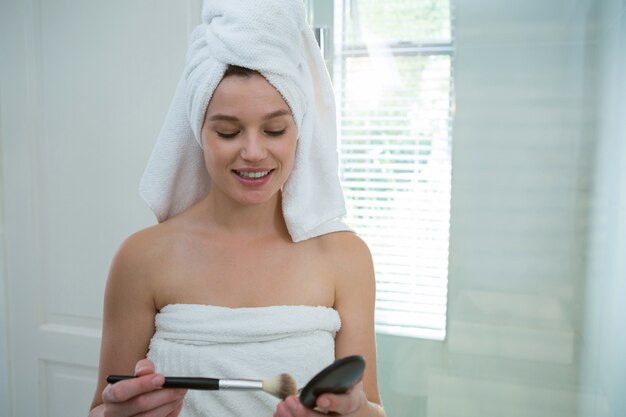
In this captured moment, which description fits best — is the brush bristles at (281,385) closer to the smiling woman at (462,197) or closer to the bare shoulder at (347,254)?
Answer: the smiling woman at (462,197)

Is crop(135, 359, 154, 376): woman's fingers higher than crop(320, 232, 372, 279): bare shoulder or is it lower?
lower

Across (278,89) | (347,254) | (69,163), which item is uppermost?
(278,89)

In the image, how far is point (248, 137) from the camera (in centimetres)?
86

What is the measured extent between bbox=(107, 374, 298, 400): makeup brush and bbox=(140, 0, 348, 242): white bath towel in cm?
30

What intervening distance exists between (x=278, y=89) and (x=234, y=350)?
400 mm

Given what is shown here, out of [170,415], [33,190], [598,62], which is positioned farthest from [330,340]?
[33,190]

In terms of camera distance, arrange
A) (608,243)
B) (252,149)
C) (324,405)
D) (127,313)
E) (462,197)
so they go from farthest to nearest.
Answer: (462,197), (608,243), (127,313), (252,149), (324,405)

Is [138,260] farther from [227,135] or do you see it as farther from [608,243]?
[608,243]

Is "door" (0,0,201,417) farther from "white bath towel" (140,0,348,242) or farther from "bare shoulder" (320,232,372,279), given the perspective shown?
"bare shoulder" (320,232,372,279)

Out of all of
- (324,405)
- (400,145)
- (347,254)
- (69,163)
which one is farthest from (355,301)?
(69,163)

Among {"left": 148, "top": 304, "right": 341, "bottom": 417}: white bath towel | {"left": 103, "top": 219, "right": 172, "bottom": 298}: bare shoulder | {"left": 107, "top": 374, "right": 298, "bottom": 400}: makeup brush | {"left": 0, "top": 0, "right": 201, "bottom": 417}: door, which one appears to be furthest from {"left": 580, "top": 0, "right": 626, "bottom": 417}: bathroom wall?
{"left": 0, "top": 0, "right": 201, "bottom": 417}: door

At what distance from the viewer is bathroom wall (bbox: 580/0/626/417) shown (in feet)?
3.62

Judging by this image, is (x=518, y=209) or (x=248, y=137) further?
(x=518, y=209)

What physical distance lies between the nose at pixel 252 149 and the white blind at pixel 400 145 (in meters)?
0.51
